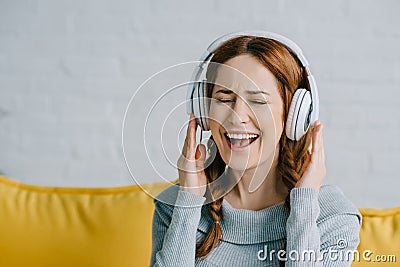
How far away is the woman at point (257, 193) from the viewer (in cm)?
124

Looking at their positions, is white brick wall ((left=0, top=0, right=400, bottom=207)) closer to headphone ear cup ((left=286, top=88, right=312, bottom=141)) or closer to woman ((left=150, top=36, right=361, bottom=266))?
woman ((left=150, top=36, right=361, bottom=266))

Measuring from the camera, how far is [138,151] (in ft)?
4.02

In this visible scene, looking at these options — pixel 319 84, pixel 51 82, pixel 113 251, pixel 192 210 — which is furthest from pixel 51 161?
pixel 192 210

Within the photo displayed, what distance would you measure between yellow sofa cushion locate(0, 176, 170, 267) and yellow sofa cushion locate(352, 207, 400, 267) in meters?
0.54

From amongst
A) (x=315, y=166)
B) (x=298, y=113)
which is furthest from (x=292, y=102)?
(x=315, y=166)

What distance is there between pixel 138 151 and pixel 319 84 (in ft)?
3.90

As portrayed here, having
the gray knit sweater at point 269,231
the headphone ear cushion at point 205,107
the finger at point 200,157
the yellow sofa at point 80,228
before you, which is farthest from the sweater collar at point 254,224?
the yellow sofa at point 80,228

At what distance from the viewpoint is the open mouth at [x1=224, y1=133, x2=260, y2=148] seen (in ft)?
4.03

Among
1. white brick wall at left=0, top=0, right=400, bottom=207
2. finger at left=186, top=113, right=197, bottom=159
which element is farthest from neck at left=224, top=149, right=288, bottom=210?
white brick wall at left=0, top=0, right=400, bottom=207

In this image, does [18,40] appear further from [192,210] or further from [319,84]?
[192,210]

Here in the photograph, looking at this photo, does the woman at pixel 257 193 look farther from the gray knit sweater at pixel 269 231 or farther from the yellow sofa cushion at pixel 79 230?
the yellow sofa cushion at pixel 79 230

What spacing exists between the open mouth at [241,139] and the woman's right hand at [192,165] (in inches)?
3.4

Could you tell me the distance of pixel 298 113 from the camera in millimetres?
1234

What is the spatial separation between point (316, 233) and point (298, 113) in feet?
0.80
